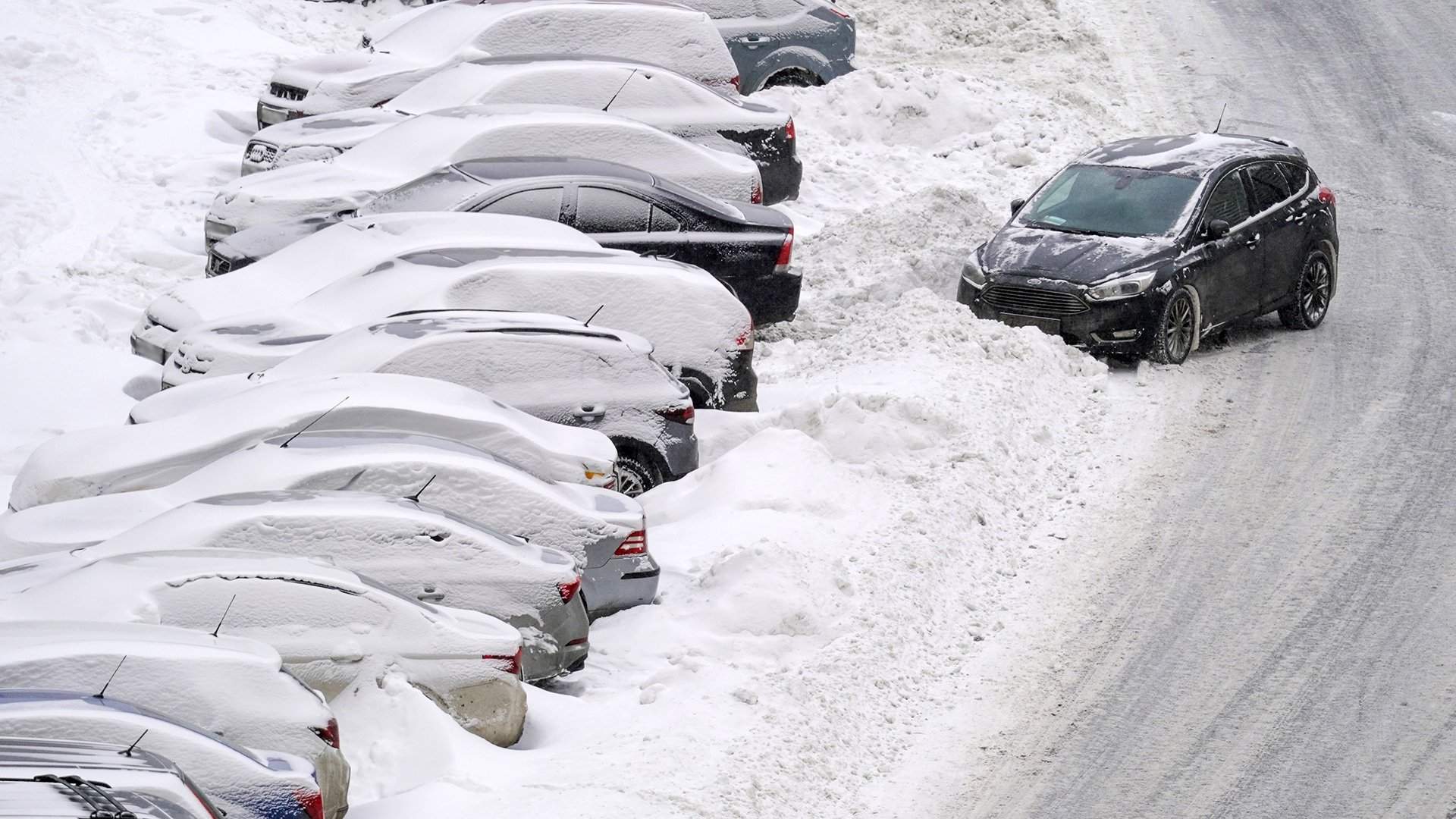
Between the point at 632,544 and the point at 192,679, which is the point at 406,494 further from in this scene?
the point at 192,679

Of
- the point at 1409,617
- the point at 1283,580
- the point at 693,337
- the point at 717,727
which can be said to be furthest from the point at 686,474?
the point at 1409,617

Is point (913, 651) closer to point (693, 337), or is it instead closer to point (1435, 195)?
point (693, 337)

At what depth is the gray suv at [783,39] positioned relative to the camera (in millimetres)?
19125

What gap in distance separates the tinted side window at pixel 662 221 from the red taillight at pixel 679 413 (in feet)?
9.80

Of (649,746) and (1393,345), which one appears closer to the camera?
(649,746)

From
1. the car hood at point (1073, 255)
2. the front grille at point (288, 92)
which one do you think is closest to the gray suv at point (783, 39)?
the front grille at point (288, 92)

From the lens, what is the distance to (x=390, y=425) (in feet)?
27.9

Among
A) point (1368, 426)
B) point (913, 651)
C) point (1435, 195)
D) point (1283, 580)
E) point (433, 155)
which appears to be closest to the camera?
point (913, 651)

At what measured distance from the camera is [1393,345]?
13906 mm

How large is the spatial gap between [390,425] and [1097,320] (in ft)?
22.3

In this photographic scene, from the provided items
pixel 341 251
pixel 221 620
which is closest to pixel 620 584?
pixel 221 620

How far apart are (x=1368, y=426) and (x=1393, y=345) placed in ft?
6.76

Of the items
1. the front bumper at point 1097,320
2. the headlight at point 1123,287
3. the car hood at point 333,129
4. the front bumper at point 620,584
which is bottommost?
the front bumper at point 1097,320

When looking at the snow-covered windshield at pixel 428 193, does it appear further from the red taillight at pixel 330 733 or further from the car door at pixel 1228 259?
the red taillight at pixel 330 733
